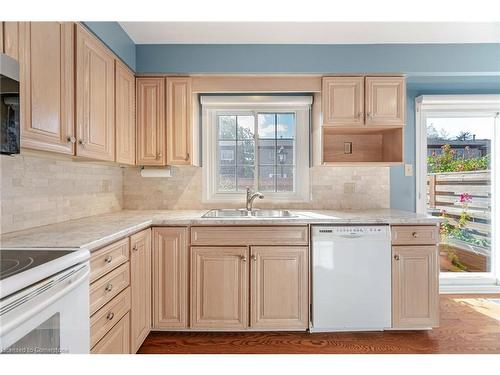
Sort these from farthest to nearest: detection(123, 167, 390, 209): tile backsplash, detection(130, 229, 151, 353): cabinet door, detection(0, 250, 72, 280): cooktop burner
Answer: detection(123, 167, 390, 209): tile backsplash < detection(130, 229, 151, 353): cabinet door < detection(0, 250, 72, 280): cooktop burner

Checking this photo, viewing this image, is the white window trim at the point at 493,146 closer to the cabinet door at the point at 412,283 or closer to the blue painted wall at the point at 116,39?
the cabinet door at the point at 412,283

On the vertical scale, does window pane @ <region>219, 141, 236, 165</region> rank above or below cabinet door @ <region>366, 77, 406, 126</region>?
below

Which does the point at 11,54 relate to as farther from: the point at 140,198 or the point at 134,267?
the point at 140,198

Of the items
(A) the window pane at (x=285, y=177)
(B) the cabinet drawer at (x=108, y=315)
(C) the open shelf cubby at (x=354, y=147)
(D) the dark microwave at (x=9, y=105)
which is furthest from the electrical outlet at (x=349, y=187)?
(D) the dark microwave at (x=9, y=105)

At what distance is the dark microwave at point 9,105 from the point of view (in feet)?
3.24

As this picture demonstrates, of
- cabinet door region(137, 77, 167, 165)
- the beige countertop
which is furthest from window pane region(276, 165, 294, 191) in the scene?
cabinet door region(137, 77, 167, 165)

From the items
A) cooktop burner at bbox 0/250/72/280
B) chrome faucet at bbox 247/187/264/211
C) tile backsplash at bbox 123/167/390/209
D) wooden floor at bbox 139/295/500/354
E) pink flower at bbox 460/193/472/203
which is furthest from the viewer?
pink flower at bbox 460/193/472/203

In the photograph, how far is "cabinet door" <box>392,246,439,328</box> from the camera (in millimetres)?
2152

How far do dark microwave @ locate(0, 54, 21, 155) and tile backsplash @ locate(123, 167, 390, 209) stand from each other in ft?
5.84

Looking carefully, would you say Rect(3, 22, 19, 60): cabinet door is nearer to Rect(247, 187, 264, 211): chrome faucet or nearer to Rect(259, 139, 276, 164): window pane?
Rect(247, 187, 264, 211): chrome faucet

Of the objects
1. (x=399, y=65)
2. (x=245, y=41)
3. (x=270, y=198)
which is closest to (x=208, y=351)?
(x=270, y=198)

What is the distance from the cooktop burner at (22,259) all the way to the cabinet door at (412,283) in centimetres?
215

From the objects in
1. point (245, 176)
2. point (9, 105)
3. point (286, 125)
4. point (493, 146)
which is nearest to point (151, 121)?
point (245, 176)

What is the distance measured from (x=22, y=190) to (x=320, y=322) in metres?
2.14
